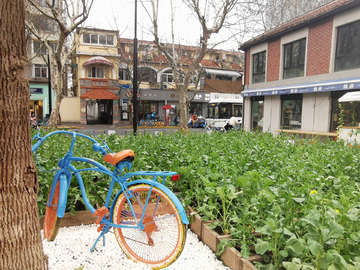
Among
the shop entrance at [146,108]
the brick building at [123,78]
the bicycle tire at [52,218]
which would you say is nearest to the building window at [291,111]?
the brick building at [123,78]

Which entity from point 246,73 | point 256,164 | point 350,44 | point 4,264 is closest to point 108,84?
point 246,73

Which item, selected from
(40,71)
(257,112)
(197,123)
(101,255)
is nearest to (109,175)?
(101,255)

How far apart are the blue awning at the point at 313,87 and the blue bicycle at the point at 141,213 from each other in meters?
12.8

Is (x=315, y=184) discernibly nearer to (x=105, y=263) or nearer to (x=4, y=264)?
(x=105, y=263)

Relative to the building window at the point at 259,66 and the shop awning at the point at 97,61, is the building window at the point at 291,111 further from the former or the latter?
the shop awning at the point at 97,61

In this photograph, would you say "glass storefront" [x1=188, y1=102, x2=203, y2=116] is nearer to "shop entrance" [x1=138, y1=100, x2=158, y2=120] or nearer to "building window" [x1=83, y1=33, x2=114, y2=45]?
"shop entrance" [x1=138, y1=100, x2=158, y2=120]

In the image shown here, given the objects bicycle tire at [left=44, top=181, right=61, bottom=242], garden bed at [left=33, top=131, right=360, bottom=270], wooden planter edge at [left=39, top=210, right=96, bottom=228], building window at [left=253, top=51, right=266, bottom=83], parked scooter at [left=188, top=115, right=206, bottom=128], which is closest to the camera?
garden bed at [left=33, top=131, right=360, bottom=270]

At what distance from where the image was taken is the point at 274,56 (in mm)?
17375

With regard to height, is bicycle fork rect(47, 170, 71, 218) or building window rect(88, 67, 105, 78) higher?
building window rect(88, 67, 105, 78)

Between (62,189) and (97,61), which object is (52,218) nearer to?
(62,189)

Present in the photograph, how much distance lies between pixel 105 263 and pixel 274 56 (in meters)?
17.6

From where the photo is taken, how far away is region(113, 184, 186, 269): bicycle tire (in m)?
2.24

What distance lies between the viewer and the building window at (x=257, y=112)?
18.6 metres

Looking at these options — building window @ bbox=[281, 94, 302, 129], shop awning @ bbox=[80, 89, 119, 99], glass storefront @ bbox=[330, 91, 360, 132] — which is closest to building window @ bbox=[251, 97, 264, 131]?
building window @ bbox=[281, 94, 302, 129]
